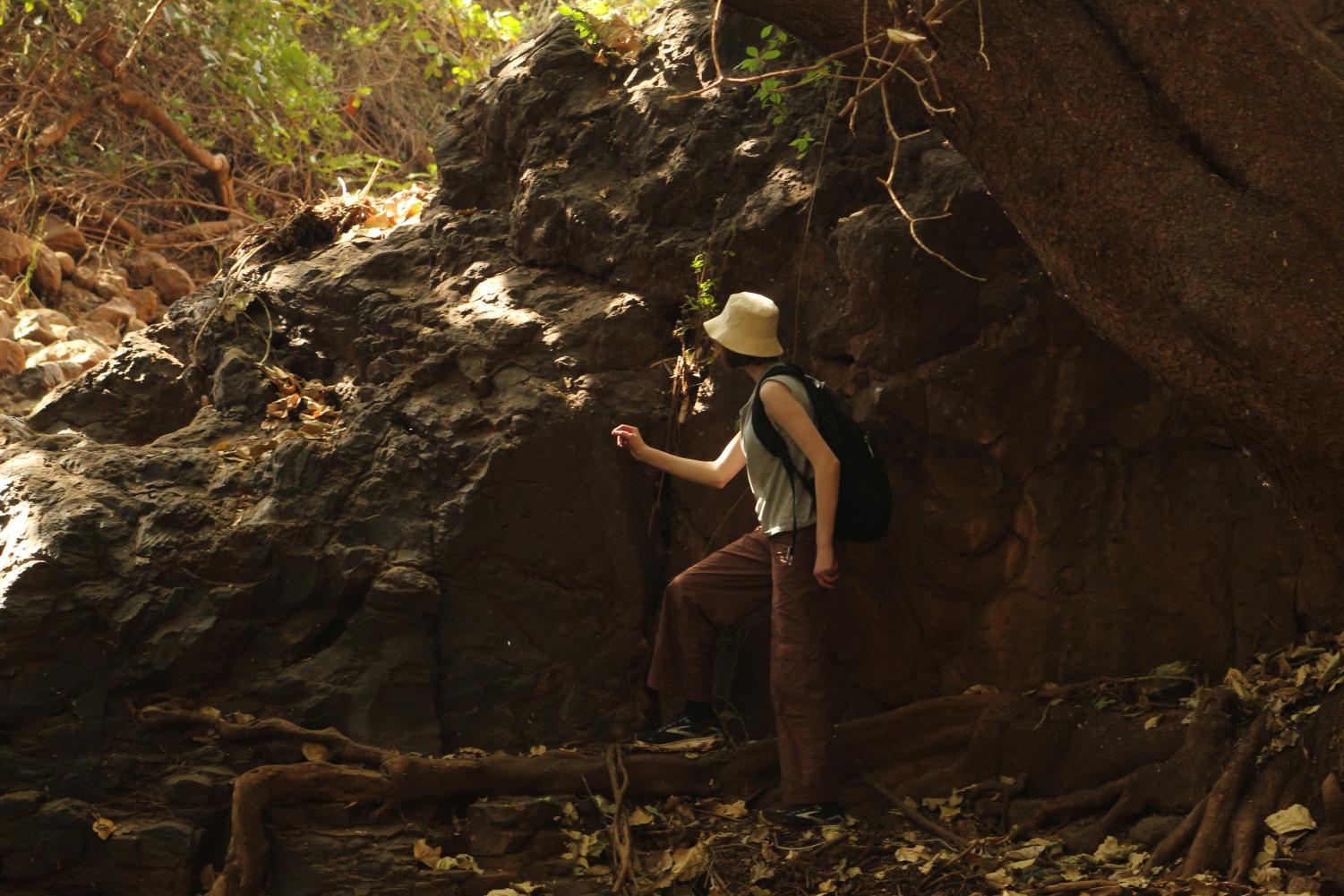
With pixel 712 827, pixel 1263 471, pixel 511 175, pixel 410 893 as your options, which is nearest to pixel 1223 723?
pixel 1263 471

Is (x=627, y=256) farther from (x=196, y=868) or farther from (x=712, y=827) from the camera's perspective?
(x=196, y=868)

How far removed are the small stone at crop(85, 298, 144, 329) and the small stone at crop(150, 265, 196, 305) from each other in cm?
62

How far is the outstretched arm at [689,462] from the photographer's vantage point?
200 inches

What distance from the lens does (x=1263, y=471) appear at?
4.07m

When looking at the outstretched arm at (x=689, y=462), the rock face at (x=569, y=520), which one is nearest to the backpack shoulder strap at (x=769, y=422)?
the outstretched arm at (x=689, y=462)

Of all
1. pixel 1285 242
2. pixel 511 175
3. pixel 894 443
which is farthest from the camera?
pixel 511 175

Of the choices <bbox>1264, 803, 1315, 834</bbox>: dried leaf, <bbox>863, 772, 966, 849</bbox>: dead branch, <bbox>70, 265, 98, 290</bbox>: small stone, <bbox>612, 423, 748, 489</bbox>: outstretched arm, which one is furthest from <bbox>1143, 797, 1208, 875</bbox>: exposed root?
<bbox>70, 265, 98, 290</bbox>: small stone

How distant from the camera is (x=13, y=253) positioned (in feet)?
28.4

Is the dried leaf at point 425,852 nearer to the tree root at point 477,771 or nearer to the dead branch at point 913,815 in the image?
the tree root at point 477,771

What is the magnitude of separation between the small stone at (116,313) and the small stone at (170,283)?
62cm

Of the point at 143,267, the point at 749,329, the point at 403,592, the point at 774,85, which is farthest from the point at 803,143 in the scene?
the point at 143,267

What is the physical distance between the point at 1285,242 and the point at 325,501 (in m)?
3.78

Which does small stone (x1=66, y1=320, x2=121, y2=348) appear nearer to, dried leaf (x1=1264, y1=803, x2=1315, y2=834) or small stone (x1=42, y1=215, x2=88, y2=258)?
small stone (x1=42, y1=215, x2=88, y2=258)

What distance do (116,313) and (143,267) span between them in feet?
3.32
